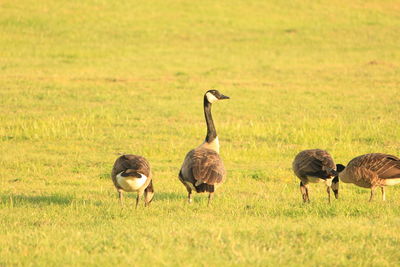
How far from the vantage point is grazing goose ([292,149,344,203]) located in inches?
434

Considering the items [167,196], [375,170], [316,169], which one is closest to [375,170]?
[375,170]

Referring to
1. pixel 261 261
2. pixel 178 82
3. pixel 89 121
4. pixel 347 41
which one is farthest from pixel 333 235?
pixel 347 41

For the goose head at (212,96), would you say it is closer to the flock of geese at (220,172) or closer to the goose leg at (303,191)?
the flock of geese at (220,172)

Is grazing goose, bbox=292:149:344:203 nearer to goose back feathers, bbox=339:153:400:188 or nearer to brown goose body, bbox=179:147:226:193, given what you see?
goose back feathers, bbox=339:153:400:188

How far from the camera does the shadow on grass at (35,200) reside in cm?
1157

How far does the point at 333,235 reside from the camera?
28.6 ft

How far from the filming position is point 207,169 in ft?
35.6

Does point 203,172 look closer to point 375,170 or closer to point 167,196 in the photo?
point 167,196

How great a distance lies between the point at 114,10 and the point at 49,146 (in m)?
35.9

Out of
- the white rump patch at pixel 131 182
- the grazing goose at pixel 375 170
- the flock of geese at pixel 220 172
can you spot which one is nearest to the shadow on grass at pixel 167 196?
the flock of geese at pixel 220 172

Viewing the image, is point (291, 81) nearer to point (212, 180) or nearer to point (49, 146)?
point (49, 146)

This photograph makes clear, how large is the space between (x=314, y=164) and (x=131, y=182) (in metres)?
2.88

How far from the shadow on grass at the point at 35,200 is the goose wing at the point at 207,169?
7.27 feet

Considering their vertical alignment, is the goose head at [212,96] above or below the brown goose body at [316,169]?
above
